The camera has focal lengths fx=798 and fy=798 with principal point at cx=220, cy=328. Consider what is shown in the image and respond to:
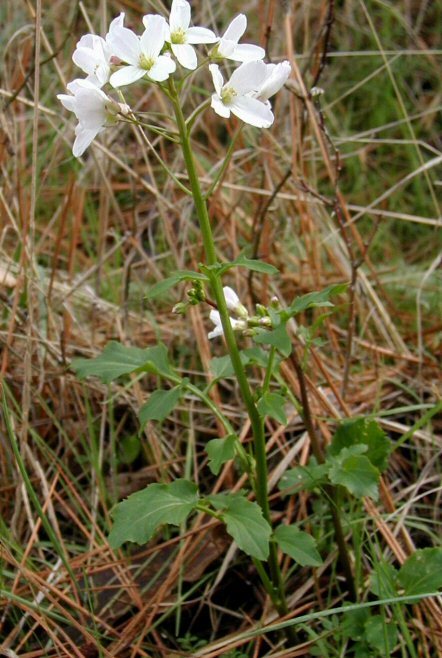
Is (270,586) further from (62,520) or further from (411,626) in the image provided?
(62,520)

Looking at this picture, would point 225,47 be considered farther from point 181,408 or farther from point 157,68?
point 181,408

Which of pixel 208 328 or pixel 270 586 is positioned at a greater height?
pixel 208 328

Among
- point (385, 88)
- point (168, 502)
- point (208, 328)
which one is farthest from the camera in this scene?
point (385, 88)

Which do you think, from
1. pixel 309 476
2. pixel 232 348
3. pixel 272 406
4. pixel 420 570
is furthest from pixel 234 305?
pixel 420 570

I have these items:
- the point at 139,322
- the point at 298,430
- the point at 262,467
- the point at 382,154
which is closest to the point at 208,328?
the point at 139,322

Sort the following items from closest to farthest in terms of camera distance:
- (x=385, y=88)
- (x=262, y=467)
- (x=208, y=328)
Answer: (x=262, y=467), (x=208, y=328), (x=385, y=88)

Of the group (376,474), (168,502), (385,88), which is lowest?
(376,474)
